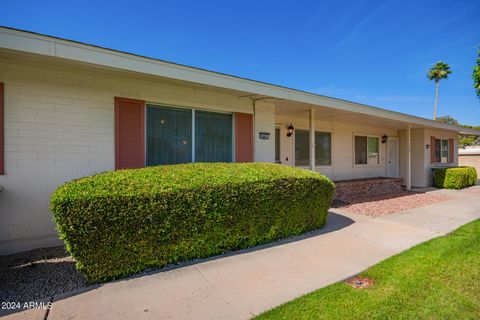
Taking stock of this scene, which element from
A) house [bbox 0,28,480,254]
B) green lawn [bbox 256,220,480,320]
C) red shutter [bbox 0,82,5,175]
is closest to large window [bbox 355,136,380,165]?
house [bbox 0,28,480,254]

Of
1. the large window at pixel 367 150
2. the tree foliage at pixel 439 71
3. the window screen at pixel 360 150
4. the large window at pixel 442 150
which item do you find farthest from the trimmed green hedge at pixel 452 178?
the tree foliage at pixel 439 71

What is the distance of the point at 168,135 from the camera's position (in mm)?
A: 5305

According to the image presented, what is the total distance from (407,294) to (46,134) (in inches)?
223

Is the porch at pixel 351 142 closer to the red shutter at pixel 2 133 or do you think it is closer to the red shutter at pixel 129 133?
the red shutter at pixel 129 133

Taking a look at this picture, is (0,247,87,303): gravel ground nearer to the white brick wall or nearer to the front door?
the white brick wall

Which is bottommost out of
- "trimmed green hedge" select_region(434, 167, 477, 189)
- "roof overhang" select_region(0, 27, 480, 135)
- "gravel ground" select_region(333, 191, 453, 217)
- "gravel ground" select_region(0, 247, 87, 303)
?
"gravel ground" select_region(0, 247, 87, 303)

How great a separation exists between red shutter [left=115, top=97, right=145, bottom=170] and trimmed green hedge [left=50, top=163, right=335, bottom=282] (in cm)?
100

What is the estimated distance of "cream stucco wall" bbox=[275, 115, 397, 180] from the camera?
900cm

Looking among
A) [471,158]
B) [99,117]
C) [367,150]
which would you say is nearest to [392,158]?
[367,150]

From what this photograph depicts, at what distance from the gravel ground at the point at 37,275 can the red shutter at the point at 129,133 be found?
69.7 inches

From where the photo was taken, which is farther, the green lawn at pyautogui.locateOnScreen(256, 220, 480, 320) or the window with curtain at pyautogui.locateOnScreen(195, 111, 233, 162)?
the window with curtain at pyautogui.locateOnScreen(195, 111, 233, 162)

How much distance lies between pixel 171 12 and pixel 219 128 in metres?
3.86

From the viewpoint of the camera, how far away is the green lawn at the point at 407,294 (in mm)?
2453

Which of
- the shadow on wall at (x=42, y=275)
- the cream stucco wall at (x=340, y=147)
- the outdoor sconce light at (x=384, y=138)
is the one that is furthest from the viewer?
the outdoor sconce light at (x=384, y=138)
